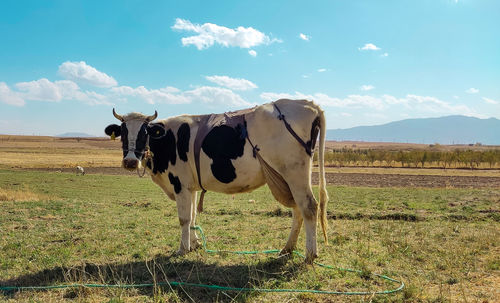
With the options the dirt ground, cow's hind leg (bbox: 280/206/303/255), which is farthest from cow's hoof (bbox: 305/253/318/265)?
the dirt ground

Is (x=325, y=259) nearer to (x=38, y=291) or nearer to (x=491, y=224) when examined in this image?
(x=38, y=291)

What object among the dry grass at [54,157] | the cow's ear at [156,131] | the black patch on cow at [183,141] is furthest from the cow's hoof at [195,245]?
the dry grass at [54,157]

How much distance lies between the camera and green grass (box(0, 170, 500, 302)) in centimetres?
509

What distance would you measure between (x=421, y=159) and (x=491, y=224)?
5076cm

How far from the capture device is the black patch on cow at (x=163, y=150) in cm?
749

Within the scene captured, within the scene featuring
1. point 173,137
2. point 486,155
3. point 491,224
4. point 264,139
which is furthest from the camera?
point 486,155

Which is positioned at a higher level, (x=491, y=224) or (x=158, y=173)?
(x=158, y=173)

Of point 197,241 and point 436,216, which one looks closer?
point 197,241

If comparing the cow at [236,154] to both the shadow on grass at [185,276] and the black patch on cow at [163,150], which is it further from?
the shadow on grass at [185,276]

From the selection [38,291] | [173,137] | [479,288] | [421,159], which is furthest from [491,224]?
[421,159]

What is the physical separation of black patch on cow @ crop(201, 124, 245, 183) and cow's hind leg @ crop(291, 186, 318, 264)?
1356 millimetres

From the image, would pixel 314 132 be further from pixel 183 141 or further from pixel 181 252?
pixel 181 252

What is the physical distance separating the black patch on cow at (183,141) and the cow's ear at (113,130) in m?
1.46

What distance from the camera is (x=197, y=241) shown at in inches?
300
